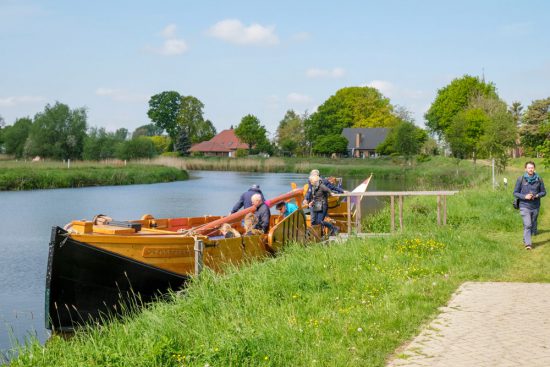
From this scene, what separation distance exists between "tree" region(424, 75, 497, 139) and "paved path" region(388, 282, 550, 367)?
71850 millimetres

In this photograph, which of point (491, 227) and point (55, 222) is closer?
point (491, 227)

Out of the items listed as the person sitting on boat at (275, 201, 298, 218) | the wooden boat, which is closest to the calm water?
the wooden boat

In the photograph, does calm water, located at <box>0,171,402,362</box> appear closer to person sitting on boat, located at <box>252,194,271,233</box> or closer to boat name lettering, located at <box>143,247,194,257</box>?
boat name lettering, located at <box>143,247,194,257</box>

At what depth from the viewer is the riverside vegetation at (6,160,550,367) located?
18.7 feet

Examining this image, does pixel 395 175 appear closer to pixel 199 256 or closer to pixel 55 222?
pixel 55 222

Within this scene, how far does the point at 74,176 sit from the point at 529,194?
1477 inches

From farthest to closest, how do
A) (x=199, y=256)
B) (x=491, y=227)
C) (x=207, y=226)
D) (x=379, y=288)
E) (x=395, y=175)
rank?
1. (x=395, y=175)
2. (x=491, y=227)
3. (x=207, y=226)
4. (x=199, y=256)
5. (x=379, y=288)

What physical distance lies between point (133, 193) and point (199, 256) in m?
29.4

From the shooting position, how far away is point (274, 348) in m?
5.66

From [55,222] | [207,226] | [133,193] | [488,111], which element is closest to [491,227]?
[207,226]

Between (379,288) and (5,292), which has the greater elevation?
(379,288)

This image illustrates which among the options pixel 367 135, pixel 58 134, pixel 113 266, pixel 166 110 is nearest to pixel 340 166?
pixel 367 135

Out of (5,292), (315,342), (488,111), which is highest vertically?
(488,111)

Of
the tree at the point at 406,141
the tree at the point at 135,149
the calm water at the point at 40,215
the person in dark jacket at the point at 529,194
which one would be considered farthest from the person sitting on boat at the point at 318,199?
the tree at the point at 406,141
